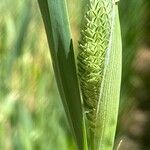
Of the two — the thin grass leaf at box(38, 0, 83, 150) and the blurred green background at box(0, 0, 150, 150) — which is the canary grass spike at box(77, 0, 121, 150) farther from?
the blurred green background at box(0, 0, 150, 150)

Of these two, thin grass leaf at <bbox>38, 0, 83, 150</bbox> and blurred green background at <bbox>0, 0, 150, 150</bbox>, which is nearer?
thin grass leaf at <bbox>38, 0, 83, 150</bbox>

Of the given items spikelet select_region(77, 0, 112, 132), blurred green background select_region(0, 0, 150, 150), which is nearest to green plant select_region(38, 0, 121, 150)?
spikelet select_region(77, 0, 112, 132)

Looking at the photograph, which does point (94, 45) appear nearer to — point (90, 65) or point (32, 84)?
point (90, 65)

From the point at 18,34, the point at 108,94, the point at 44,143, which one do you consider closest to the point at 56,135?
the point at 44,143

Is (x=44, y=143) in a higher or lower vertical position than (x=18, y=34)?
lower

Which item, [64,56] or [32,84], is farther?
[32,84]

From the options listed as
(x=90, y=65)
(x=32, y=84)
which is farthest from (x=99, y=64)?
(x=32, y=84)

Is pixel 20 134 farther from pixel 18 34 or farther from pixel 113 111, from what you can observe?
pixel 113 111
